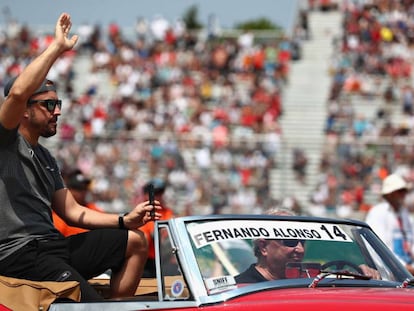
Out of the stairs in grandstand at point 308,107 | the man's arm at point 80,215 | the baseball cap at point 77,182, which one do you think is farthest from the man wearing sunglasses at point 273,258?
the stairs in grandstand at point 308,107

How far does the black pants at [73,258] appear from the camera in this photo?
217 inches

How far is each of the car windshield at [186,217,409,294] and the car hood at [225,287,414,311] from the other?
278mm

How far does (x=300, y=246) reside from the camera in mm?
5516

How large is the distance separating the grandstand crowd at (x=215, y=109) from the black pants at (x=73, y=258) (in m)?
13.6

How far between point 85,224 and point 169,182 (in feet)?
45.9

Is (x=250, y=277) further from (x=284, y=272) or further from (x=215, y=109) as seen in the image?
(x=215, y=109)

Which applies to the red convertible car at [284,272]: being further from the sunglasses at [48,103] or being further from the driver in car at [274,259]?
the sunglasses at [48,103]

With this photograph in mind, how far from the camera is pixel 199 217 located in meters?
5.36

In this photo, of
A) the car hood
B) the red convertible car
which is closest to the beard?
the red convertible car

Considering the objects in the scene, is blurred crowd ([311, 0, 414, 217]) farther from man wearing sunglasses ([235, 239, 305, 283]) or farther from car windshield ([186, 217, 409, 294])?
man wearing sunglasses ([235, 239, 305, 283])

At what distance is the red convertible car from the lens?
4.66 metres

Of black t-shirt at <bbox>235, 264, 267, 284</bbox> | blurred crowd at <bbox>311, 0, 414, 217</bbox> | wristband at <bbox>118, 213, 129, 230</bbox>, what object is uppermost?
blurred crowd at <bbox>311, 0, 414, 217</bbox>

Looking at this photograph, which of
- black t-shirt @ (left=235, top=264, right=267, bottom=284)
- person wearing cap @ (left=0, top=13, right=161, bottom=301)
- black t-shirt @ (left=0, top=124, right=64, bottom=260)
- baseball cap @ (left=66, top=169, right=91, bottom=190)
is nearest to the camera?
black t-shirt @ (left=235, top=264, right=267, bottom=284)

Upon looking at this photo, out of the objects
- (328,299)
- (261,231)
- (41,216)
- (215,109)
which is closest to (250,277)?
(261,231)
